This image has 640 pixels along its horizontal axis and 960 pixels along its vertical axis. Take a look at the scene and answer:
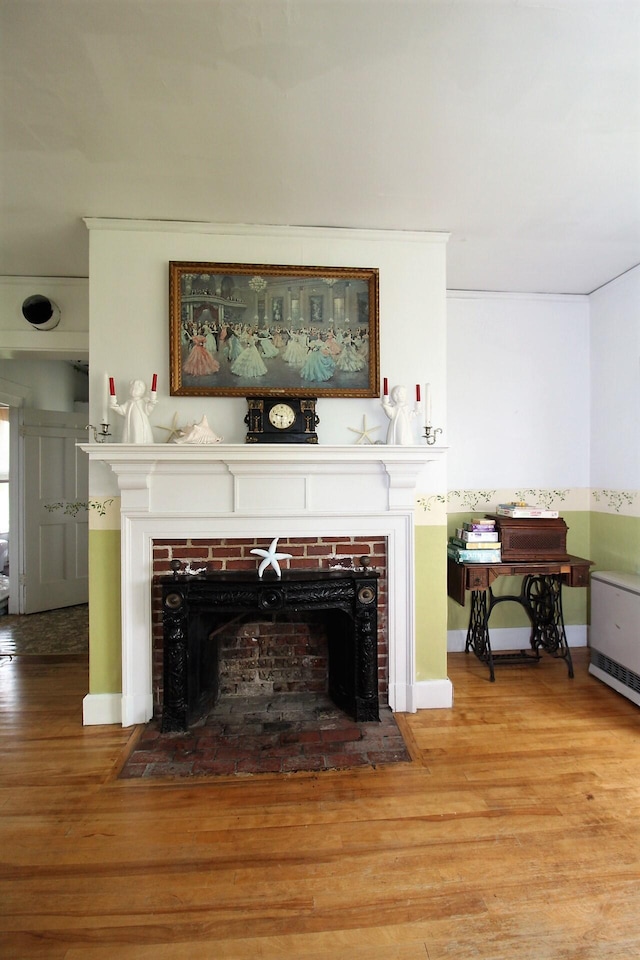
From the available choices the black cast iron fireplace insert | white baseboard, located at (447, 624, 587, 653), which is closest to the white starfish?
the black cast iron fireplace insert

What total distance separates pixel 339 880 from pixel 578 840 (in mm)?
928

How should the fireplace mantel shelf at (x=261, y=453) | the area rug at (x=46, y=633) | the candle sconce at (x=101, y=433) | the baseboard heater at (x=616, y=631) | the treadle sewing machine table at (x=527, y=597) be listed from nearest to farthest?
the fireplace mantel shelf at (x=261, y=453) → the candle sconce at (x=101, y=433) → the baseboard heater at (x=616, y=631) → the treadle sewing machine table at (x=527, y=597) → the area rug at (x=46, y=633)

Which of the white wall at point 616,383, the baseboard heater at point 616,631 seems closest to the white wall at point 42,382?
the white wall at point 616,383

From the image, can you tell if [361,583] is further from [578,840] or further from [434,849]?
[578,840]

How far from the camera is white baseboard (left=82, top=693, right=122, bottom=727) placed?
7.97ft

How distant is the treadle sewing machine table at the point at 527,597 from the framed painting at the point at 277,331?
136 centimetres

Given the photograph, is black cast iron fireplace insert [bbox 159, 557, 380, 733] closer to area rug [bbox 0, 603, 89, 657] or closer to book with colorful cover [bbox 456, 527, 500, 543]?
book with colorful cover [bbox 456, 527, 500, 543]

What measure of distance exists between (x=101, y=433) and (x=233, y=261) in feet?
3.97

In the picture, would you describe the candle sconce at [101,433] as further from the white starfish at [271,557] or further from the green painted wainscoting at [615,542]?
the green painted wainscoting at [615,542]

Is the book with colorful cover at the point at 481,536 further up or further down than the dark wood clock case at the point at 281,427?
further down

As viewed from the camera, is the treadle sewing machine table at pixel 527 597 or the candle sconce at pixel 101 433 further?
the treadle sewing machine table at pixel 527 597

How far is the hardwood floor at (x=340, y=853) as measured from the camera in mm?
1334

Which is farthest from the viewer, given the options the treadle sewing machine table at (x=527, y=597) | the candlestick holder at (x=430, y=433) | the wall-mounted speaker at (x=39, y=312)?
the wall-mounted speaker at (x=39, y=312)

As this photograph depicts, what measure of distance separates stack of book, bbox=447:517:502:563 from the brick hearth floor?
106 centimetres
